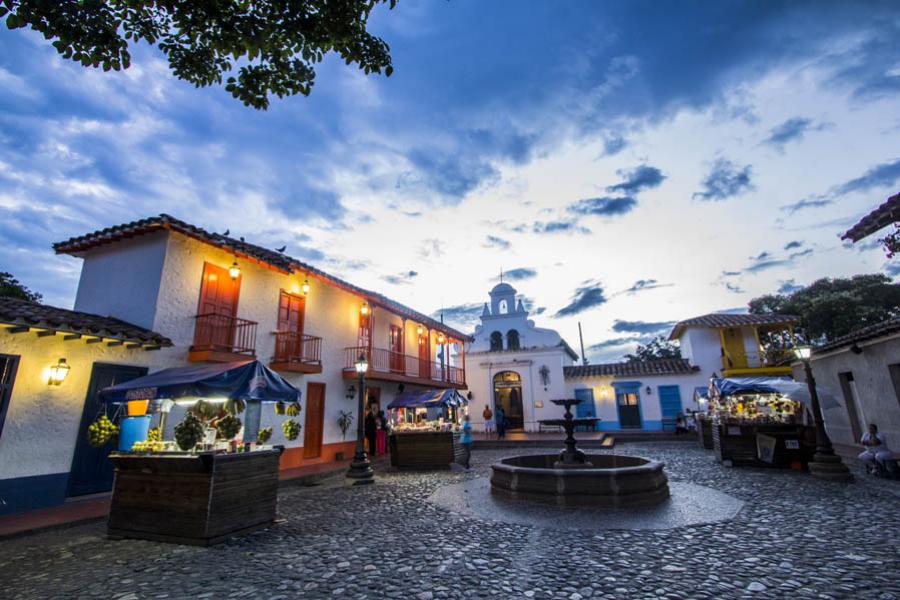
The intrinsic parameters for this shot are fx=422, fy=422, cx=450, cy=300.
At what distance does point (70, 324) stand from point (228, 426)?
403 centimetres

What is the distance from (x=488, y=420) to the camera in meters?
24.9

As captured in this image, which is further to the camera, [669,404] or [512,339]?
[512,339]

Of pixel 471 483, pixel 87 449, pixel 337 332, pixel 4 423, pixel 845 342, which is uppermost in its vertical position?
pixel 337 332

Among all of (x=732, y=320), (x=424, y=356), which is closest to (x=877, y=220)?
(x=424, y=356)

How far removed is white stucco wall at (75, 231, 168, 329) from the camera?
32.0 ft

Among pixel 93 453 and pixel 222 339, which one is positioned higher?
pixel 222 339

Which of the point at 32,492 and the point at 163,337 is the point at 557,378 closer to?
the point at 163,337

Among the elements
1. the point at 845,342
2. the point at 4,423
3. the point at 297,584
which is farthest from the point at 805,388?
the point at 4,423

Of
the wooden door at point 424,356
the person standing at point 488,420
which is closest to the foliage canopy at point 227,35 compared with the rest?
the wooden door at point 424,356

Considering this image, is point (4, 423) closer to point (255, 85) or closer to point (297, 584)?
point (297, 584)

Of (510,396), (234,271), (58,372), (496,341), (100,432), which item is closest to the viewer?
(100,432)

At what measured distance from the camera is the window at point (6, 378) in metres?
7.08

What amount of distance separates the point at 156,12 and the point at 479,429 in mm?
24491

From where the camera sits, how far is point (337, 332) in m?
15.1
